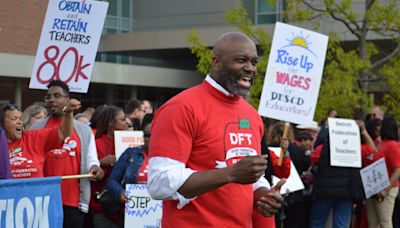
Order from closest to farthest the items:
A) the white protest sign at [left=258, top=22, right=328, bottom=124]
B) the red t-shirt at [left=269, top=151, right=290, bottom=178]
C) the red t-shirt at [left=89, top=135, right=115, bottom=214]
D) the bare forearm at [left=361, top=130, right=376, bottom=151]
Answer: the red t-shirt at [left=89, top=135, right=115, bottom=214], the white protest sign at [left=258, top=22, right=328, bottom=124], the red t-shirt at [left=269, top=151, right=290, bottom=178], the bare forearm at [left=361, top=130, right=376, bottom=151]

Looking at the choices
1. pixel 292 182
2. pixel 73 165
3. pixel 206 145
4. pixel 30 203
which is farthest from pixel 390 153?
pixel 206 145

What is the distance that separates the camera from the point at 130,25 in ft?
137

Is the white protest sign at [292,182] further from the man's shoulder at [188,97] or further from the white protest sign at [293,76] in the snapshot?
the man's shoulder at [188,97]

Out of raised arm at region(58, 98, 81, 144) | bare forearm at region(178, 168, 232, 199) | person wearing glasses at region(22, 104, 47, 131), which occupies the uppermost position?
person wearing glasses at region(22, 104, 47, 131)

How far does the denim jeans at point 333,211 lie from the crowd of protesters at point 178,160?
15mm

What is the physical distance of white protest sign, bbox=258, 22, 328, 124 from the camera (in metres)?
10.0

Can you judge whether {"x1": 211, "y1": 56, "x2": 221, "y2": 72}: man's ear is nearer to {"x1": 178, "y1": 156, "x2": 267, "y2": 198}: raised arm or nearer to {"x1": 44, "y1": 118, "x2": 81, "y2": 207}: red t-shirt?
{"x1": 178, "y1": 156, "x2": 267, "y2": 198}: raised arm

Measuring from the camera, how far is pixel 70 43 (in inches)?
341

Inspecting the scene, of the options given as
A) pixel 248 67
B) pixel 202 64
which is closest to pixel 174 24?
pixel 202 64

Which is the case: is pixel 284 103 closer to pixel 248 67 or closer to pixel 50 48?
pixel 50 48

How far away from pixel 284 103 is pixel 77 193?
10.9 ft

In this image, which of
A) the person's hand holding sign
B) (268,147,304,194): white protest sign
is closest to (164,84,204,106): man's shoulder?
the person's hand holding sign

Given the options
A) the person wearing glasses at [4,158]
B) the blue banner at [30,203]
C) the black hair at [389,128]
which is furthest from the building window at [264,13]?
the person wearing glasses at [4,158]

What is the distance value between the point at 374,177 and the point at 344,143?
0.72 metres
